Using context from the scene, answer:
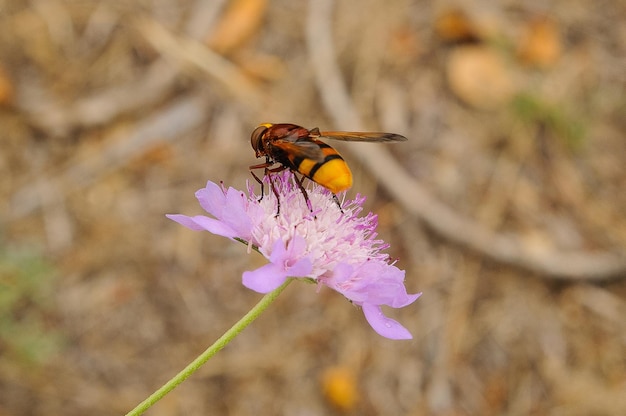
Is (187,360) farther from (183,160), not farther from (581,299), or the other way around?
(581,299)

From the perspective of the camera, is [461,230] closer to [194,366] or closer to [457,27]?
Result: [457,27]

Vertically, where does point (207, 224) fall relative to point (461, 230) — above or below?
below

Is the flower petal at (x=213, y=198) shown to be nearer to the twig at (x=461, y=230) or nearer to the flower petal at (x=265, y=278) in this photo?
the flower petal at (x=265, y=278)

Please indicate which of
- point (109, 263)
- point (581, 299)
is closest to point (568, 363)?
point (581, 299)

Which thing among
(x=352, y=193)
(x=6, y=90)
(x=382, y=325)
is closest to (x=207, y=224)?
(x=382, y=325)

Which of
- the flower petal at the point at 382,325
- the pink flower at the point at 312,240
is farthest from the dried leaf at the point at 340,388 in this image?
the flower petal at the point at 382,325

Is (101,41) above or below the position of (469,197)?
above

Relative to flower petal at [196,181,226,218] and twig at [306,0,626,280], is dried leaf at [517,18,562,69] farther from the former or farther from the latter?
flower petal at [196,181,226,218]
